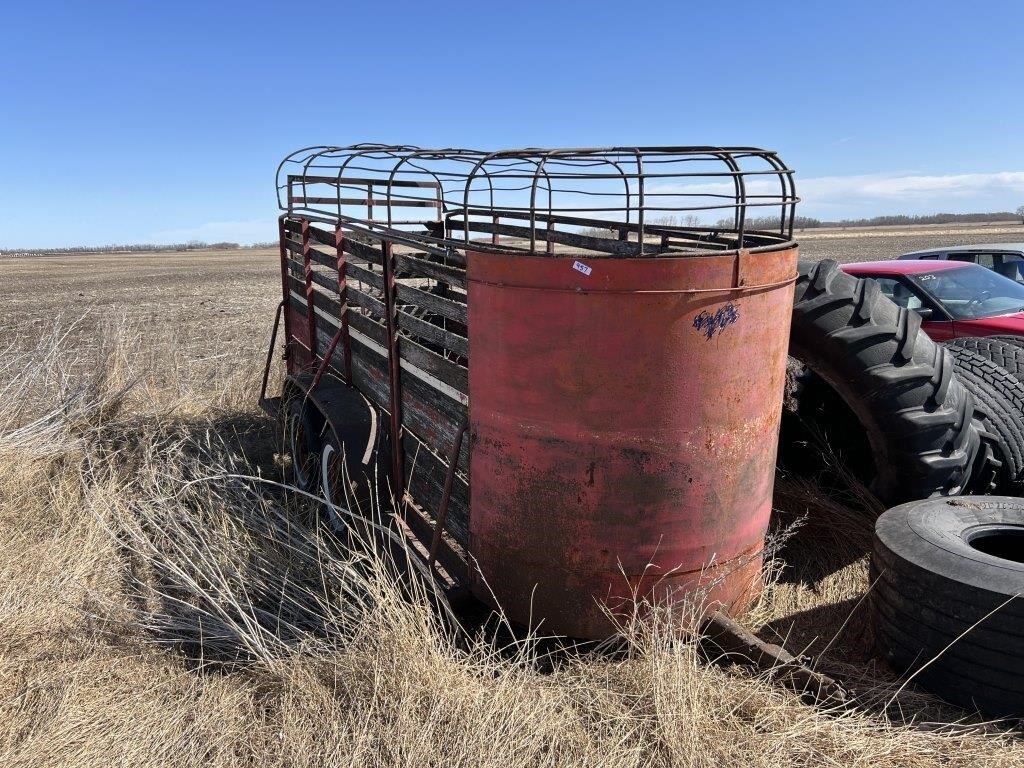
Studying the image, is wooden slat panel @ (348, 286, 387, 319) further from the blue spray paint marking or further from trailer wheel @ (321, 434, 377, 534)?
the blue spray paint marking

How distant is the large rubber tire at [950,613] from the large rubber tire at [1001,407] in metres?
1.37

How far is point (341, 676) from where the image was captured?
3.05 meters

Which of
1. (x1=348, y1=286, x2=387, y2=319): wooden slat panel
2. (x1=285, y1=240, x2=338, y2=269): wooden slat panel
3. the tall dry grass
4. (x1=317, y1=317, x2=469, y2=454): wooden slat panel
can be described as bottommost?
the tall dry grass

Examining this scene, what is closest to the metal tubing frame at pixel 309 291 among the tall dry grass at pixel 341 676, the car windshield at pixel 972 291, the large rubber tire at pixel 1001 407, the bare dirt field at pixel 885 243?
the tall dry grass at pixel 341 676

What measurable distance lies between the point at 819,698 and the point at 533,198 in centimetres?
217

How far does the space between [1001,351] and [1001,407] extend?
680 mm

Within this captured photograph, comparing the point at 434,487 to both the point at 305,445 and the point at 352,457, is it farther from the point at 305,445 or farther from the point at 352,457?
the point at 305,445

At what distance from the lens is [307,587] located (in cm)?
381

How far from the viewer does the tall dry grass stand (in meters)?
2.69

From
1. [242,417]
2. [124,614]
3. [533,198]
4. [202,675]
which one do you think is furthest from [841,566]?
[242,417]

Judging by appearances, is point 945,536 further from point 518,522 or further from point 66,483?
point 66,483

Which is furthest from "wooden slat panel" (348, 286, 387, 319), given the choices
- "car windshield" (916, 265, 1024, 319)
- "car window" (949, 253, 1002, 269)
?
"car window" (949, 253, 1002, 269)

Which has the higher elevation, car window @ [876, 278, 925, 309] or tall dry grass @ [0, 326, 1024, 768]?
car window @ [876, 278, 925, 309]

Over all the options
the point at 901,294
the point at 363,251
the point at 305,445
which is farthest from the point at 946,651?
the point at 901,294
